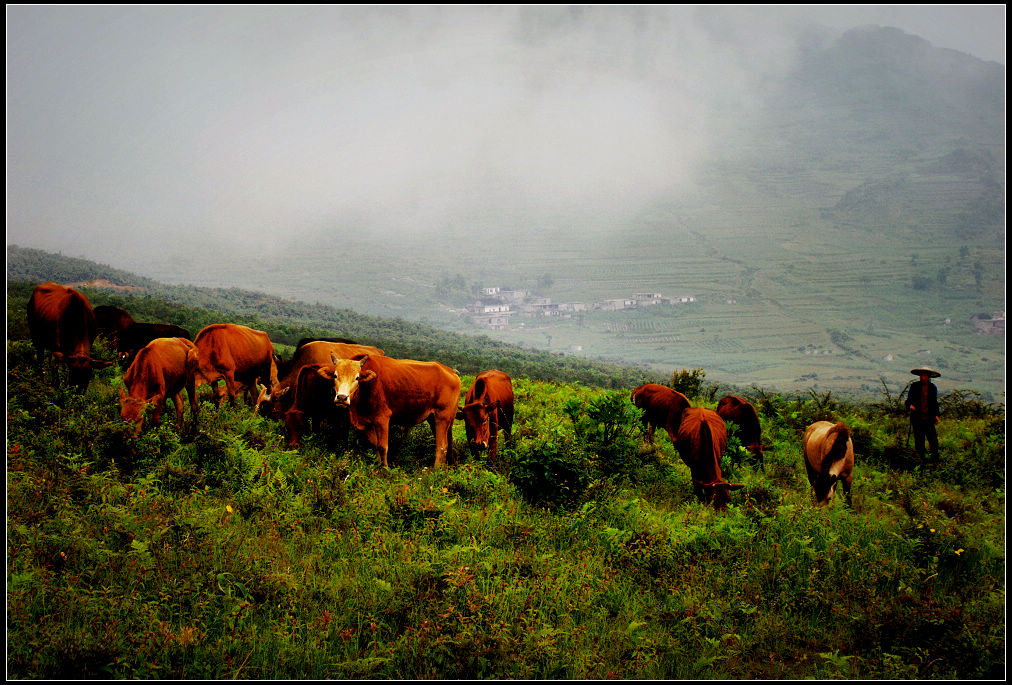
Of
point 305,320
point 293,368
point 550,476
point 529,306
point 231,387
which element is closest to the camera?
point 550,476

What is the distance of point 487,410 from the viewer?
1038 centimetres

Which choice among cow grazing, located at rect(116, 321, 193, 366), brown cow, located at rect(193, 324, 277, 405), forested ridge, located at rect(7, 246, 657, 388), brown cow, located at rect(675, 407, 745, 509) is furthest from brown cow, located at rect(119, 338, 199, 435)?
forested ridge, located at rect(7, 246, 657, 388)

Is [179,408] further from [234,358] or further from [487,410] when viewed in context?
[487,410]

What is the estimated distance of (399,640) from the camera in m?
5.11

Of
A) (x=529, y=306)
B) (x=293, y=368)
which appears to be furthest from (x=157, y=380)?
(x=529, y=306)

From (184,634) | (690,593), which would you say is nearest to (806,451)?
(690,593)

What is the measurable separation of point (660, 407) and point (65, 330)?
12.5 meters

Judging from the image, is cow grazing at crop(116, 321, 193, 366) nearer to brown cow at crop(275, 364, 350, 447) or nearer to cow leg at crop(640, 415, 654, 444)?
brown cow at crop(275, 364, 350, 447)

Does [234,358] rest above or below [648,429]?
above

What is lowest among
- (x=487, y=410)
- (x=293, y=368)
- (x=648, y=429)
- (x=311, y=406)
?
(x=648, y=429)

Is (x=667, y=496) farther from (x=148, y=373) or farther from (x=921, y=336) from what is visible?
(x=921, y=336)

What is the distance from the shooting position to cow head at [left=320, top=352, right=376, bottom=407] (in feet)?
27.3

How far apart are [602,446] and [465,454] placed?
2.80 meters

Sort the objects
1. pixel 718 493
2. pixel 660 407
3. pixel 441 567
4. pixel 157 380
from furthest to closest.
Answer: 1. pixel 660 407
2. pixel 157 380
3. pixel 718 493
4. pixel 441 567
